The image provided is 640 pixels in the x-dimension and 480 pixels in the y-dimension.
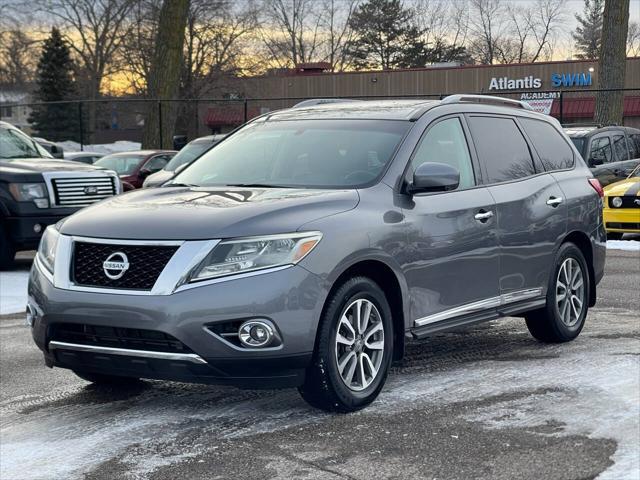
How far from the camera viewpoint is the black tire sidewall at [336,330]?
5414 millimetres

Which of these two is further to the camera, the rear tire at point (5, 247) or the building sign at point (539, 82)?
the building sign at point (539, 82)

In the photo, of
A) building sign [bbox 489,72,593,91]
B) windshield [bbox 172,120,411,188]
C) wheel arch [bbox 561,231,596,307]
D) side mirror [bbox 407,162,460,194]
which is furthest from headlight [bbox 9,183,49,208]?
building sign [bbox 489,72,593,91]

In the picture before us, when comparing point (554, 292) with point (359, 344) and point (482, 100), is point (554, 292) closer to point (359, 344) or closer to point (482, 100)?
point (482, 100)

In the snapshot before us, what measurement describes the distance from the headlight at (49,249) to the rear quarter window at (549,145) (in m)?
3.62

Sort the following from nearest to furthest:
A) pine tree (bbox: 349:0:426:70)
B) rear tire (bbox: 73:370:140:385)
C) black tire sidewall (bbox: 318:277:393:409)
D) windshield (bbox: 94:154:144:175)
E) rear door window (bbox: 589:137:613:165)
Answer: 1. black tire sidewall (bbox: 318:277:393:409)
2. rear tire (bbox: 73:370:140:385)
3. rear door window (bbox: 589:137:613:165)
4. windshield (bbox: 94:154:144:175)
5. pine tree (bbox: 349:0:426:70)

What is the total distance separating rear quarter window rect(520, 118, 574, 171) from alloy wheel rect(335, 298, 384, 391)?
2593 mm

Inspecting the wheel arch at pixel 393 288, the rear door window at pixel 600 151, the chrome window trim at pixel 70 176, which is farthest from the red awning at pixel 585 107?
the wheel arch at pixel 393 288

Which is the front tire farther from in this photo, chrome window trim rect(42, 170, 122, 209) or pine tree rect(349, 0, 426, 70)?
pine tree rect(349, 0, 426, 70)

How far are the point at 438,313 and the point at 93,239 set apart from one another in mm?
2146

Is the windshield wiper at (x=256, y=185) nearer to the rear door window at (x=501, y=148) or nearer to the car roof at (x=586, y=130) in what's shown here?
the rear door window at (x=501, y=148)

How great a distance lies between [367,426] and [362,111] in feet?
7.74

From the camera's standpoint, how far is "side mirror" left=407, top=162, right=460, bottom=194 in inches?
240

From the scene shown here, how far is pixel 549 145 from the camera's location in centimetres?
797

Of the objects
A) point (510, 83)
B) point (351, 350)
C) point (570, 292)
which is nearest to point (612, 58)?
point (570, 292)
